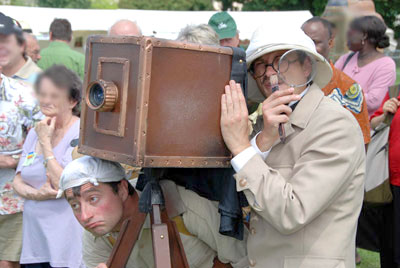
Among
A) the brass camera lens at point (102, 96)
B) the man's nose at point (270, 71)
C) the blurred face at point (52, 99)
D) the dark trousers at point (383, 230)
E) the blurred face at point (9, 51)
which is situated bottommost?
the dark trousers at point (383, 230)

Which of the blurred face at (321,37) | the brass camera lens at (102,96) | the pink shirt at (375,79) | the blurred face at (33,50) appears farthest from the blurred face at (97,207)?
the blurred face at (33,50)

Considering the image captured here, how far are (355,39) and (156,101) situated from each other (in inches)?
117

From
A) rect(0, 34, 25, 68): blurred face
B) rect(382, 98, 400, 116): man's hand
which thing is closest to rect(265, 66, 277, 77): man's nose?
rect(382, 98, 400, 116): man's hand

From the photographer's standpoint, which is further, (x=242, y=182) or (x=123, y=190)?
(x=123, y=190)

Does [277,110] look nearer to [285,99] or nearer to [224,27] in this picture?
[285,99]

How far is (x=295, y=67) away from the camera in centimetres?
209

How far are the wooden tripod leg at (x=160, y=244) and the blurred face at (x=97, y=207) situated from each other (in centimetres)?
35

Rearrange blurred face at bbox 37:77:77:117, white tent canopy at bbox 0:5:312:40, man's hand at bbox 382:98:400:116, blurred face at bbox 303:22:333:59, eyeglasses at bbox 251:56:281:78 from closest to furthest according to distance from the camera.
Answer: eyeglasses at bbox 251:56:281:78, blurred face at bbox 37:77:77:117, blurred face at bbox 303:22:333:59, man's hand at bbox 382:98:400:116, white tent canopy at bbox 0:5:312:40

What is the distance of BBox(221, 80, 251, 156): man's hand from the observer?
1.98m

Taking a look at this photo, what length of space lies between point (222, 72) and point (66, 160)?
1759 millimetres

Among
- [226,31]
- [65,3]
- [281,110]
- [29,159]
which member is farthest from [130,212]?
[65,3]

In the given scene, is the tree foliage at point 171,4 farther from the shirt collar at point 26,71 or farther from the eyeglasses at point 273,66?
the eyeglasses at point 273,66

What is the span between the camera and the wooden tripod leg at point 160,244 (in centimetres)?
201

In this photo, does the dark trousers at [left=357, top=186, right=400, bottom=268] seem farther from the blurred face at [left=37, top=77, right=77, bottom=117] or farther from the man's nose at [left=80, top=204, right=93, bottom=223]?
the man's nose at [left=80, top=204, right=93, bottom=223]
